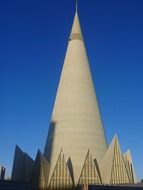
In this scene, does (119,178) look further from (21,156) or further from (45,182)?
(21,156)

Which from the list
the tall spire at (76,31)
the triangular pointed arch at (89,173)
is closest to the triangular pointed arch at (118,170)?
the triangular pointed arch at (89,173)

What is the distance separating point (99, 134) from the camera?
152 ft

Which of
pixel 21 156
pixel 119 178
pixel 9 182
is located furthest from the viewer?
Result: pixel 21 156

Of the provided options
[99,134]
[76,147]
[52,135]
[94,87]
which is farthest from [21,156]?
[94,87]

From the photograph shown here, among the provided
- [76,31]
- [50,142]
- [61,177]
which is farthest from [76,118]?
[76,31]

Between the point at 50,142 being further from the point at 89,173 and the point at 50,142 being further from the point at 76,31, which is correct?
the point at 76,31

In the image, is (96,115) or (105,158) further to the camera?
(96,115)

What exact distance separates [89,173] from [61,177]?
3.57m

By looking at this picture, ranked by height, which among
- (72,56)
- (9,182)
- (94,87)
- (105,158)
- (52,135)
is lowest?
(9,182)

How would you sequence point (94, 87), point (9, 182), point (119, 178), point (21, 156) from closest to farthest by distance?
1. point (9, 182)
2. point (119, 178)
3. point (21, 156)
4. point (94, 87)

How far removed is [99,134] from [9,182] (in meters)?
14.0

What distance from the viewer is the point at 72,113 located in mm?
46219

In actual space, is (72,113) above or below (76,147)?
above

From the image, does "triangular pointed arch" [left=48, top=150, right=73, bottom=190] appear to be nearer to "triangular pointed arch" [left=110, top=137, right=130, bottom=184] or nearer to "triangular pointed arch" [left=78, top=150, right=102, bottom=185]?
"triangular pointed arch" [left=78, top=150, right=102, bottom=185]
